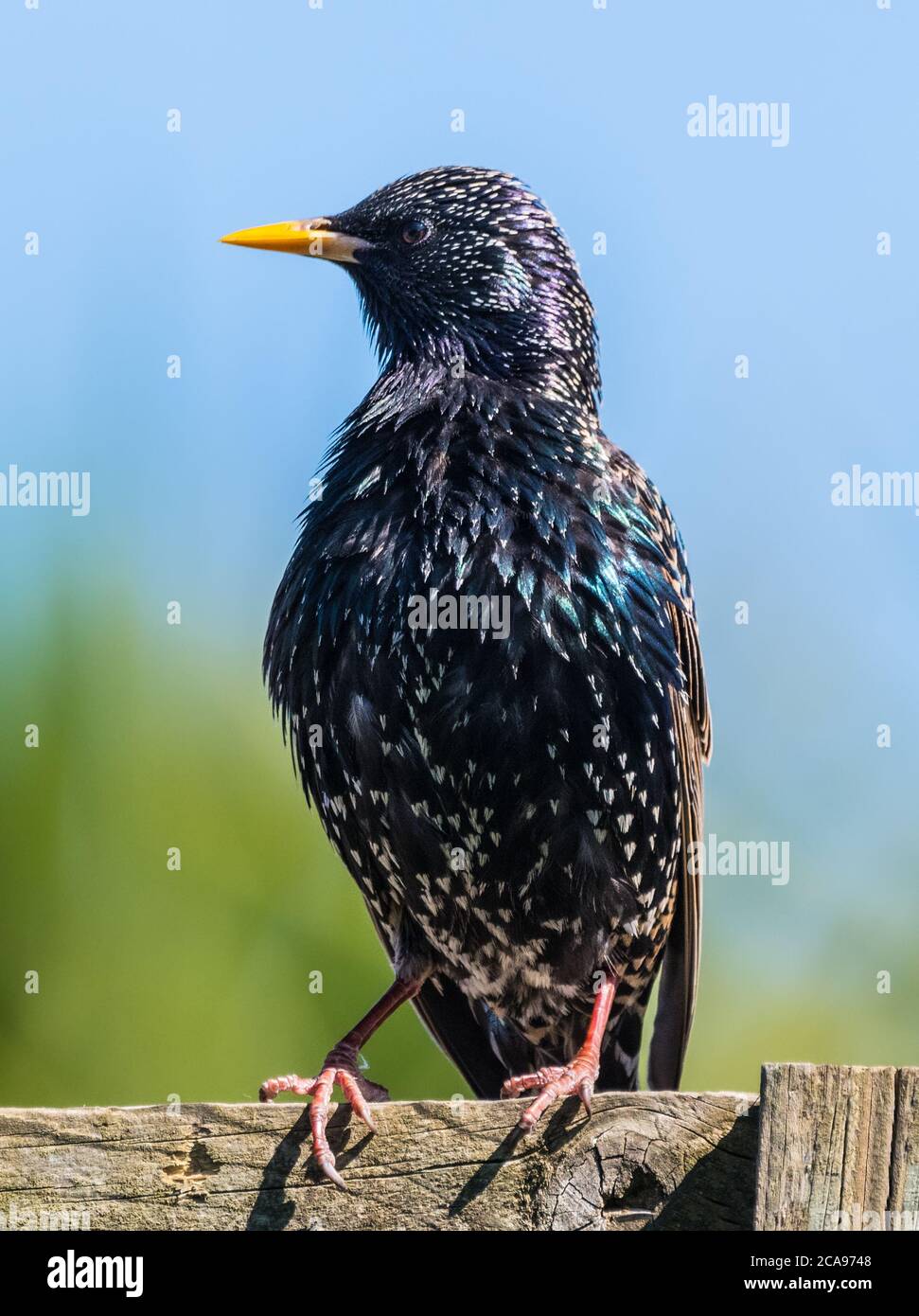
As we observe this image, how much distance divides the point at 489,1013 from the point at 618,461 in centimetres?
162

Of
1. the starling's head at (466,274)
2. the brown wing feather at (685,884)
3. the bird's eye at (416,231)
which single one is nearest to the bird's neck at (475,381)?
the starling's head at (466,274)

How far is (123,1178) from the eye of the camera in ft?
8.19

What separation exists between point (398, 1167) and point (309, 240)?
2929 mm

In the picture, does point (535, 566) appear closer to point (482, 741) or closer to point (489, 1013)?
point (482, 741)

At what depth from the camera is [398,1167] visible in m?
2.54

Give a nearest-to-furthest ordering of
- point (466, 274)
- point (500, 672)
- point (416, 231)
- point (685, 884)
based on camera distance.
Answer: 1. point (500, 672)
2. point (685, 884)
3. point (466, 274)
4. point (416, 231)

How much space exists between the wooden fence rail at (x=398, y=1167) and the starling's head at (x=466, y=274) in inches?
90.9

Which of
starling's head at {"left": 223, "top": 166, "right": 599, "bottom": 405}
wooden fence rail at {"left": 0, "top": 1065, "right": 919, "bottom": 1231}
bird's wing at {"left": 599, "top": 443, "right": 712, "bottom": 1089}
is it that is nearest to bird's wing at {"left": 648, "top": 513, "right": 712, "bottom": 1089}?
bird's wing at {"left": 599, "top": 443, "right": 712, "bottom": 1089}

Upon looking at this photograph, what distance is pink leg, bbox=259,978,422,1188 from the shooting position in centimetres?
254

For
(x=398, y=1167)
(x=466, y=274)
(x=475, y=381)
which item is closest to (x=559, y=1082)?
(x=398, y=1167)

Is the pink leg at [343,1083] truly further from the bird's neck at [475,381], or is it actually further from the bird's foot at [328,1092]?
the bird's neck at [475,381]

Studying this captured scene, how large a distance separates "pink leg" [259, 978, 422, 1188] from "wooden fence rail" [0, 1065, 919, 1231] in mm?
24

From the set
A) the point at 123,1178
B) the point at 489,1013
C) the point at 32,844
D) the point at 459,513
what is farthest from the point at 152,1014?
the point at 123,1178

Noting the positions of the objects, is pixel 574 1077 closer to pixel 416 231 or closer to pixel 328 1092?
pixel 328 1092
